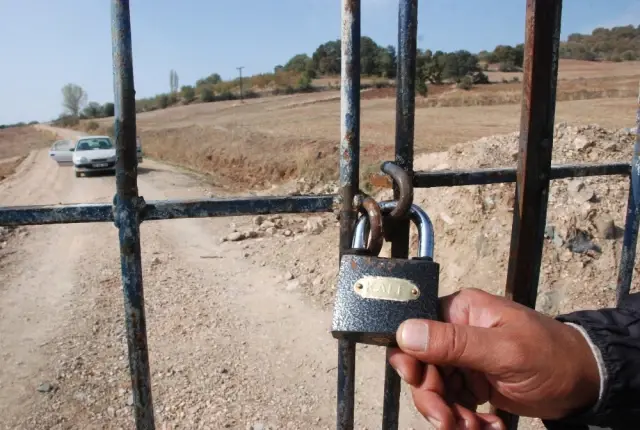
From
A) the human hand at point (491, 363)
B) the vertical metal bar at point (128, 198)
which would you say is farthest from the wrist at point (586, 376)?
the vertical metal bar at point (128, 198)

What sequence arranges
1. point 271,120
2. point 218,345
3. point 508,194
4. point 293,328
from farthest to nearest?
point 271,120 → point 508,194 → point 293,328 → point 218,345

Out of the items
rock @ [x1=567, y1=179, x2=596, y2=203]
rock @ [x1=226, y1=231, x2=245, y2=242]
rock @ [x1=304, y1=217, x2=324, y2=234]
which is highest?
rock @ [x1=567, y1=179, x2=596, y2=203]

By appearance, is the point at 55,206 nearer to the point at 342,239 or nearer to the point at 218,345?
the point at 342,239

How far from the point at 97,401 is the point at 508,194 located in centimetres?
390

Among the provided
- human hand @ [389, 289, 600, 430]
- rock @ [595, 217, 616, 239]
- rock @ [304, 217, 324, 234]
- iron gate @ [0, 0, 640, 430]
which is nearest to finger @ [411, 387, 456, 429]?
human hand @ [389, 289, 600, 430]

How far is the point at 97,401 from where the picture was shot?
11.0 feet

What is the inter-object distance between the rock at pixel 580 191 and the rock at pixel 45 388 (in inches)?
178

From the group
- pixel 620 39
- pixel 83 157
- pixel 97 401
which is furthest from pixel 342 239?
pixel 620 39

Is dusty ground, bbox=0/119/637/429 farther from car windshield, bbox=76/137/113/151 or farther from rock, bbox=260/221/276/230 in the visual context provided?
car windshield, bbox=76/137/113/151

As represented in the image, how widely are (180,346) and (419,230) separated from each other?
133 inches

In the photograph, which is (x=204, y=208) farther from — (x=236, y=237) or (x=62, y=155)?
(x=62, y=155)

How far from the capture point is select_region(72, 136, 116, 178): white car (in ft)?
50.4

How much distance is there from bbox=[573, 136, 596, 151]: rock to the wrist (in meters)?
5.19

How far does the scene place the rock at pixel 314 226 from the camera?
631 cm
